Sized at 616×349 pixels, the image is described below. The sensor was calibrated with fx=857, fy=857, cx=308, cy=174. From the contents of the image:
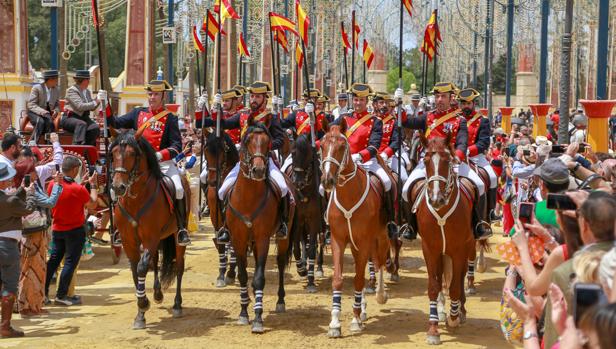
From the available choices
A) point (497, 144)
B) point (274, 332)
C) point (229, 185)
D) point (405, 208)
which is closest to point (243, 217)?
point (229, 185)

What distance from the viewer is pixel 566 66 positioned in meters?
14.4

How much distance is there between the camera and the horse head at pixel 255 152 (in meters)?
10.6

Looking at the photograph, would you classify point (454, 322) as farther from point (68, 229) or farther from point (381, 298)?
point (68, 229)

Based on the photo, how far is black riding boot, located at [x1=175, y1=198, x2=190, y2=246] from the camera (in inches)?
459

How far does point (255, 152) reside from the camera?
423 inches

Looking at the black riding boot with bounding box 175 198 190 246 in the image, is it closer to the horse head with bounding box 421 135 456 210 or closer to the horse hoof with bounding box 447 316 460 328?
the horse head with bounding box 421 135 456 210

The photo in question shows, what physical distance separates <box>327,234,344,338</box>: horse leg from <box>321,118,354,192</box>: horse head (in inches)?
33.2

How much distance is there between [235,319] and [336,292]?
65.5 inches

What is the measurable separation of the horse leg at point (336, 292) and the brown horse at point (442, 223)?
106cm

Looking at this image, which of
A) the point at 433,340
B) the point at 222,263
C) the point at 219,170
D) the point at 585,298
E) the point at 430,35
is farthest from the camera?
the point at 430,35

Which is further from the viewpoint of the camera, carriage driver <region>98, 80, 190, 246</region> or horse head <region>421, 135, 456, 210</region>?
carriage driver <region>98, 80, 190, 246</region>

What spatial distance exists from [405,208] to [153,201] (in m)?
3.48

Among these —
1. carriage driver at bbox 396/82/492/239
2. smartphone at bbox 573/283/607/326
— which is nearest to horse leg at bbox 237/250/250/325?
carriage driver at bbox 396/82/492/239

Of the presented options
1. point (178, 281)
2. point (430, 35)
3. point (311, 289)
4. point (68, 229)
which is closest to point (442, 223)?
point (311, 289)
